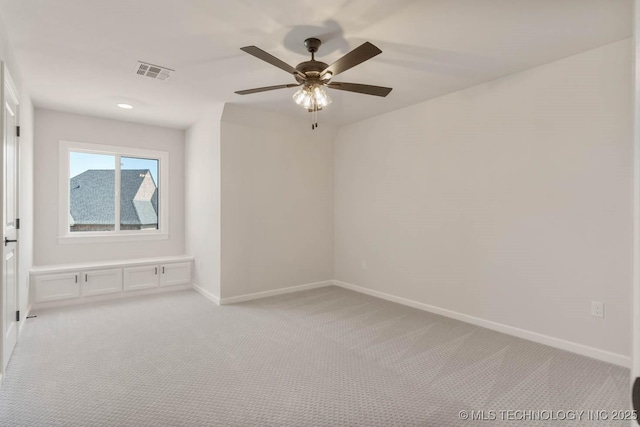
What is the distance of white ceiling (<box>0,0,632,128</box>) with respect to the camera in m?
2.15

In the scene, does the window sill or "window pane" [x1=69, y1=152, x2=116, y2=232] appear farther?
"window pane" [x1=69, y1=152, x2=116, y2=232]

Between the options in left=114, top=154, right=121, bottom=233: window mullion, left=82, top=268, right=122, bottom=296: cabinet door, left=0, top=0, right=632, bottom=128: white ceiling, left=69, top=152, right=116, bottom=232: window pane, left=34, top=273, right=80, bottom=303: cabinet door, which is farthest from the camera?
left=114, top=154, right=121, bottom=233: window mullion

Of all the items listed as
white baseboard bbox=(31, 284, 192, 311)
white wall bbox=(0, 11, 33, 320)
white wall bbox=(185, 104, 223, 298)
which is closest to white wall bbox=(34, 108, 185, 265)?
white wall bbox=(185, 104, 223, 298)

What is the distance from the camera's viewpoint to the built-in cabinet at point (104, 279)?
13.1 feet

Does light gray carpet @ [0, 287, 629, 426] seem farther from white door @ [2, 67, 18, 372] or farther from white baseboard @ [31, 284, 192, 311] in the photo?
white baseboard @ [31, 284, 192, 311]

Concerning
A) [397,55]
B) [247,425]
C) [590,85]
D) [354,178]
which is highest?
[397,55]

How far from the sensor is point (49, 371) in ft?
8.10

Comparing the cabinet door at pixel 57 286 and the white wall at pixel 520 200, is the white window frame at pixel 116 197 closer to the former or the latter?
the cabinet door at pixel 57 286

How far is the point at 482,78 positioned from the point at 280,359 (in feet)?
10.8

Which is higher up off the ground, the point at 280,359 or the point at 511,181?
the point at 511,181

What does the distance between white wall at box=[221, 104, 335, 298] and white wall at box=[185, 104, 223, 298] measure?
152 millimetres

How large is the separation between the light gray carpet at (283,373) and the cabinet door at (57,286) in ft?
1.55

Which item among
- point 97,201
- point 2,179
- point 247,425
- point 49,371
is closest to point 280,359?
point 247,425

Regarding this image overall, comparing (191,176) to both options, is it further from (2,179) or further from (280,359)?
(280,359)
